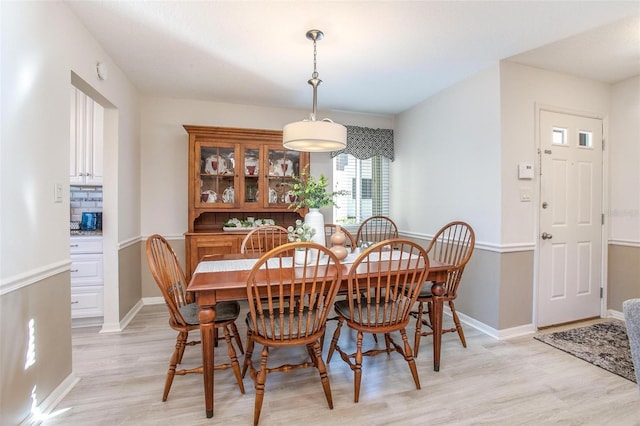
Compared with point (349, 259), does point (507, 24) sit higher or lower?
higher

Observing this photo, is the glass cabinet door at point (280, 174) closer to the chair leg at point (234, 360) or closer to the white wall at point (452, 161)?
the white wall at point (452, 161)

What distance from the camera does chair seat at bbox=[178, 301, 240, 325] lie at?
5.93ft

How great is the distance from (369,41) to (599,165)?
8.78ft

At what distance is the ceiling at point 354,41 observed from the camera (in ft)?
6.23

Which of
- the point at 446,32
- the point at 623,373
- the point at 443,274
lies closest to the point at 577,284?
the point at 623,373

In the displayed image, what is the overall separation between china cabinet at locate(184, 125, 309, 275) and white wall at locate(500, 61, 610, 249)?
83.7 inches

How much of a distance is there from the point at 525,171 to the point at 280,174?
2.52 metres

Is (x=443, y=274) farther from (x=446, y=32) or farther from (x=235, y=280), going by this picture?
(x=446, y=32)

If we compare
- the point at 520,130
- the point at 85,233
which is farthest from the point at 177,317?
the point at 520,130

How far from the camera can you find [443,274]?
6.59ft

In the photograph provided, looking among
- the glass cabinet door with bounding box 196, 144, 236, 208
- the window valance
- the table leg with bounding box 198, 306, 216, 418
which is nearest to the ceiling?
the glass cabinet door with bounding box 196, 144, 236, 208

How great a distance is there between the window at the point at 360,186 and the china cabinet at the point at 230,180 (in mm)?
A: 680

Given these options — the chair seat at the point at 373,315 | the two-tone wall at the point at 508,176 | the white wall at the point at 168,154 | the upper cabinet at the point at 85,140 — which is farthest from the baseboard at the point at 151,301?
the two-tone wall at the point at 508,176

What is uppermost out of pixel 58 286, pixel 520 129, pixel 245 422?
pixel 520 129
